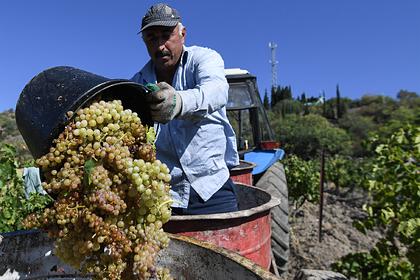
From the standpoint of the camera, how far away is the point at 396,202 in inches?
149

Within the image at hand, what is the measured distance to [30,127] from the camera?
5.29 ft

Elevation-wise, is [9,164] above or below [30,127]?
below

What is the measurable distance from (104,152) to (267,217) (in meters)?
1.57

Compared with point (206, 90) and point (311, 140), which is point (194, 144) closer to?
point (206, 90)

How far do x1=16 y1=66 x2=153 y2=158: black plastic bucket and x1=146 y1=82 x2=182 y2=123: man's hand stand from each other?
6cm

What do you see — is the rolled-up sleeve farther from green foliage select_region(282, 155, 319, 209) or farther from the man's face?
green foliage select_region(282, 155, 319, 209)

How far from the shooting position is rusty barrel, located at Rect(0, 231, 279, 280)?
1714mm

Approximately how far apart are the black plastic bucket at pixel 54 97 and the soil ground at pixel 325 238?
415 centimetres

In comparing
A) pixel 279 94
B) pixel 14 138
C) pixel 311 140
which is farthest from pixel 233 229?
pixel 279 94

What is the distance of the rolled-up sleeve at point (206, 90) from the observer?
2.01 metres

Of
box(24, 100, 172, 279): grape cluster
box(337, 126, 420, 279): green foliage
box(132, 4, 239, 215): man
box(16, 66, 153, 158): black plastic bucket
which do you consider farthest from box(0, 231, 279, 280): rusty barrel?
box(337, 126, 420, 279): green foliage

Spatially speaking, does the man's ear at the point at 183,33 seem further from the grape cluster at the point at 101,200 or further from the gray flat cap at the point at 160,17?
the grape cluster at the point at 101,200

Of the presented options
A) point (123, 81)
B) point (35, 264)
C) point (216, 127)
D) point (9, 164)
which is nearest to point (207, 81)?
point (216, 127)

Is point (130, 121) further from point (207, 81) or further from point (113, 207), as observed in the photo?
point (207, 81)
